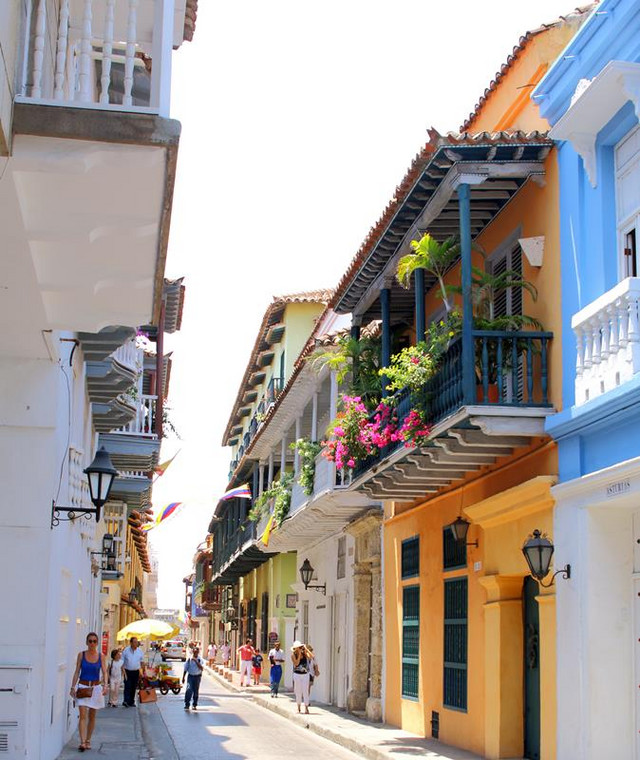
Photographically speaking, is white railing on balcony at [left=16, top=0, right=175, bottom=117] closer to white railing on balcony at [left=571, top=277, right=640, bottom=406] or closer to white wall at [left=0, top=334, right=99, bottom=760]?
white wall at [left=0, top=334, right=99, bottom=760]

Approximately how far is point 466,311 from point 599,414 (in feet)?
6.84

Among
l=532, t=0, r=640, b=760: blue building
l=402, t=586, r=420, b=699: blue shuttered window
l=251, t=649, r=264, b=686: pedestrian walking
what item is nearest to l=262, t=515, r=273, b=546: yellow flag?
l=402, t=586, r=420, b=699: blue shuttered window

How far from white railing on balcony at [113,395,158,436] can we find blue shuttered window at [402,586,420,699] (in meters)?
5.78

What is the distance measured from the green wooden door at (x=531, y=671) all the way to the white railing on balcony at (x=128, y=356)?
6393mm

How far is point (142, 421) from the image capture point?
72.3ft

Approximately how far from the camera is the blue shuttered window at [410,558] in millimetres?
18750

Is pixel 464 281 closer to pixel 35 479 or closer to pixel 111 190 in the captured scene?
pixel 35 479

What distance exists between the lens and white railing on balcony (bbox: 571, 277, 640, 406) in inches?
410

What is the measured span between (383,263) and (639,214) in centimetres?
575

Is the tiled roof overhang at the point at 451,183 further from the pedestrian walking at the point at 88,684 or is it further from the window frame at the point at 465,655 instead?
the pedestrian walking at the point at 88,684

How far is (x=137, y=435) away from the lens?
846 inches

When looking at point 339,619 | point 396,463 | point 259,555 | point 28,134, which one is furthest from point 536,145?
point 259,555

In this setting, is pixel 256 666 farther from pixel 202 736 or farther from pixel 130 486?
pixel 202 736

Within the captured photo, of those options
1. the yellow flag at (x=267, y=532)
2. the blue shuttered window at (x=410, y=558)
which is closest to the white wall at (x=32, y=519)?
the blue shuttered window at (x=410, y=558)
